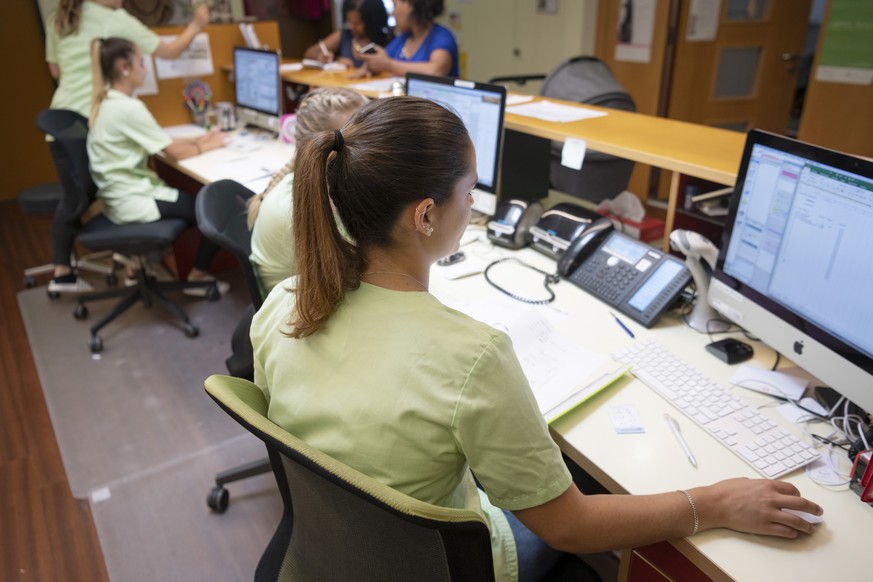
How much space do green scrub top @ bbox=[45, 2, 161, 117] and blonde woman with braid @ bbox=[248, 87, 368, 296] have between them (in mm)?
1824

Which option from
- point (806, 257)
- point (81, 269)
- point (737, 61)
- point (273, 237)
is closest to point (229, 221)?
point (273, 237)

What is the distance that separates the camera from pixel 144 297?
9.77 feet

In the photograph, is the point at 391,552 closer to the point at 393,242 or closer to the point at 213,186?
the point at 393,242

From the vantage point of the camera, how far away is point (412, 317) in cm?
82

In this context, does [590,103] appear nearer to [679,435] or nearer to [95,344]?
[679,435]

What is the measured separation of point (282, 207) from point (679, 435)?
3.46 feet

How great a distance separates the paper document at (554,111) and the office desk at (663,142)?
40 millimetres

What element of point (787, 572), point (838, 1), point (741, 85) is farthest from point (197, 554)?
point (741, 85)

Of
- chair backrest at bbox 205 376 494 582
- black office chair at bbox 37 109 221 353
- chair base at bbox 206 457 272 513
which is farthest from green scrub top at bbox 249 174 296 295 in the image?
black office chair at bbox 37 109 221 353

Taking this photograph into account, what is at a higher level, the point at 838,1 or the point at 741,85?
the point at 838,1

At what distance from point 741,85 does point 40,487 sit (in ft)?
14.3

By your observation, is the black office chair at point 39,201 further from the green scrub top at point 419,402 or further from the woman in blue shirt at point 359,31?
the green scrub top at point 419,402

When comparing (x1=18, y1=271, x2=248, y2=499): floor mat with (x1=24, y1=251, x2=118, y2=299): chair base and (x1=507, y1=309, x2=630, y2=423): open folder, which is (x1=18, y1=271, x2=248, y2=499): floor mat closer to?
(x1=24, y1=251, x2=118, y2=299): chair base

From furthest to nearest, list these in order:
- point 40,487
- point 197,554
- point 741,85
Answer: point 741,85
point 40,487
point 197,554
